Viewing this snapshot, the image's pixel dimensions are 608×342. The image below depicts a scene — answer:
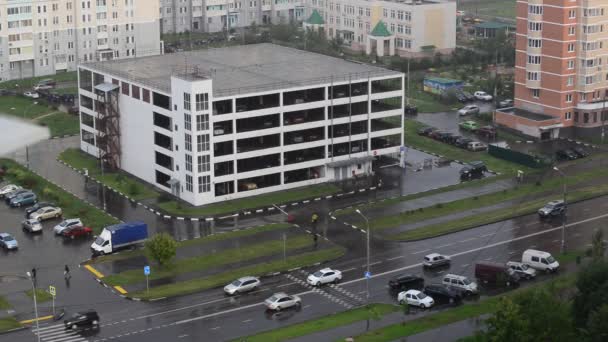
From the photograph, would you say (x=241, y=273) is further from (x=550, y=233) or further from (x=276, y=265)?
(x=550, y=233)

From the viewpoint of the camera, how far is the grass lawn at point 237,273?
→ 82250mm

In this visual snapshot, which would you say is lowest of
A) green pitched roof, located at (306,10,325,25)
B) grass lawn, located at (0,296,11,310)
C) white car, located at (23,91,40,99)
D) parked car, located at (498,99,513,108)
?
grass lawn, located at (0,296,11,310)

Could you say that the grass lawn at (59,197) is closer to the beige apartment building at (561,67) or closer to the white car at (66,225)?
the white car at (66,225)

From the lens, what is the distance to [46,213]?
98.2 m

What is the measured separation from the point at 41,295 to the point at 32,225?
14790 millimetres

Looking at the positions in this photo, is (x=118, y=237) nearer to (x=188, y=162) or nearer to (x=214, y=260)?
(x=214, y=260)

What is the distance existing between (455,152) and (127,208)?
3499 cm

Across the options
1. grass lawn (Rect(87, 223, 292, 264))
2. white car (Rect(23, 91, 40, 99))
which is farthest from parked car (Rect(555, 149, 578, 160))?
white car (Rect(23, 91, 40, 99))

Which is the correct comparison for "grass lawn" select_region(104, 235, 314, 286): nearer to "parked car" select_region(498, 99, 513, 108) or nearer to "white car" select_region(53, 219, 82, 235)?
"white car" select_region(53, 219, 82, 235)

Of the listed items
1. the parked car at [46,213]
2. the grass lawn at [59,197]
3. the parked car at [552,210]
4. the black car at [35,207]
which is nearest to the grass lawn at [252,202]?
the grass lawn at [59,197]

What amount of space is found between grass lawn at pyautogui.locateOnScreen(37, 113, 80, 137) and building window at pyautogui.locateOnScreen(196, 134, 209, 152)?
1185 inches

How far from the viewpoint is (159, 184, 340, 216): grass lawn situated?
329 ft

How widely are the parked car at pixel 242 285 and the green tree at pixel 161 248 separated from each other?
5708 millimetres

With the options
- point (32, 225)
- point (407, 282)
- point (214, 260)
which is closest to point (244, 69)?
point (32, 225)
